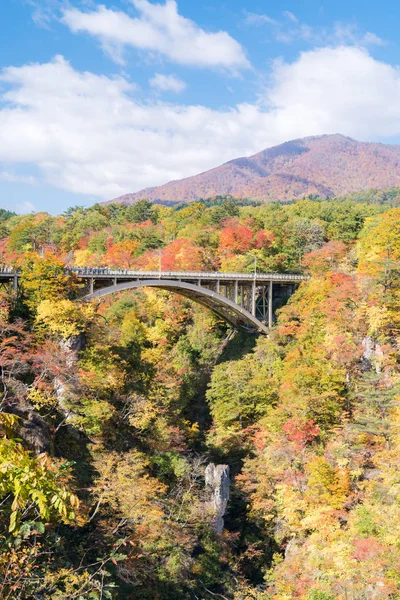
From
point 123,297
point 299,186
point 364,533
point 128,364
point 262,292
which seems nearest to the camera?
point 364,533

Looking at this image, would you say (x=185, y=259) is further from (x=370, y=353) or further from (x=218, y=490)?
(x=218, y=490)

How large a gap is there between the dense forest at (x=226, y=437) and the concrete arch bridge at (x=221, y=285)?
142 centimetres

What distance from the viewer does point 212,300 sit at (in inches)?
1278

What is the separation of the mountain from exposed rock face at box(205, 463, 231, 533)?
122180 millimetres

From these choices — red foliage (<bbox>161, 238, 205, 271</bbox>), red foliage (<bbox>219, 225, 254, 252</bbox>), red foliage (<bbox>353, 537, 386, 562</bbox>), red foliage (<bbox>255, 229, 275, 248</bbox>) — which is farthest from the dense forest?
red foliage (<bbox>161, 238, 205, 271</bbox>)

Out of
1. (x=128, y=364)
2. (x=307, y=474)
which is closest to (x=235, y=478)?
(x=307, y=474)

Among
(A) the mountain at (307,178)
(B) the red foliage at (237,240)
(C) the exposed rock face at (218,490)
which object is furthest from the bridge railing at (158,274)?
(A) the mountain at (307,178)

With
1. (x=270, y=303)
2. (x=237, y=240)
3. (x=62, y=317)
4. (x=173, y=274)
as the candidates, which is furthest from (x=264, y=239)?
(x=62, y=317)

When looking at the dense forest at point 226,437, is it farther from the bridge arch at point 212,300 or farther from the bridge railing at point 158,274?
the bridge arch at point 212,300

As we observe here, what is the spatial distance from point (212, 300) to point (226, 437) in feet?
34.9

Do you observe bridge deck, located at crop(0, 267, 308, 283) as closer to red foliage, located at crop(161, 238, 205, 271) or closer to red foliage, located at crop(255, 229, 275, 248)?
red foliage, located at crop(255, 229, 275, 248)

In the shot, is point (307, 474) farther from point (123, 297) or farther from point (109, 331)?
point (123, 297)

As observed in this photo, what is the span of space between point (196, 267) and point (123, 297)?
245 inches

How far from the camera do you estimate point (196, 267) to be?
125 feet
